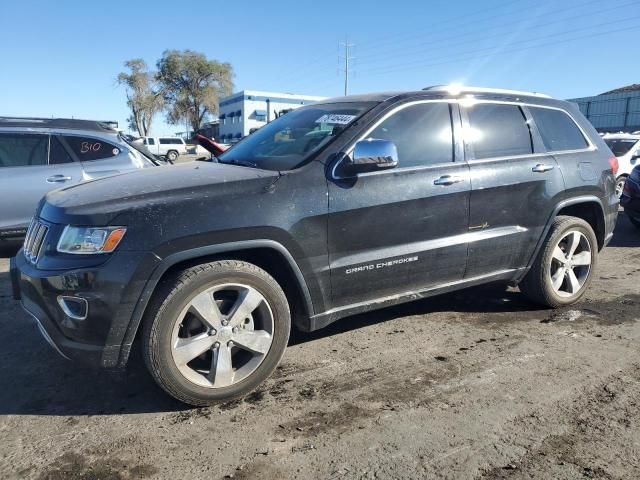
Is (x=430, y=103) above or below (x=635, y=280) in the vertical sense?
above

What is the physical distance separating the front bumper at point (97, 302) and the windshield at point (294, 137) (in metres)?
1.14

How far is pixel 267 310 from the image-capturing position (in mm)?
3033

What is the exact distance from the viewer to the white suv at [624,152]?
36.6 feet

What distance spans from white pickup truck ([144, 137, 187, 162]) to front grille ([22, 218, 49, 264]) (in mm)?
39119

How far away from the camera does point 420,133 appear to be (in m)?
3.74

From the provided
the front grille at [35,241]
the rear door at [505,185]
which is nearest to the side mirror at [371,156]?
the rear door at [505,185]

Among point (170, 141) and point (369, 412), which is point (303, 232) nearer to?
point (369, 412)

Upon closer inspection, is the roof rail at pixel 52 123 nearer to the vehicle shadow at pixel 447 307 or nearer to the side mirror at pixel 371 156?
the vehicle shadow at pixel 447 307

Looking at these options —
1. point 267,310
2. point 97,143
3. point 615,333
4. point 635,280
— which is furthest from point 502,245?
point 97,143

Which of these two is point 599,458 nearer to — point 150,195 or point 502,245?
point 502,245

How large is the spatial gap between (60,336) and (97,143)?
14.9ft

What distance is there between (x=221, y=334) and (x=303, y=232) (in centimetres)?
76

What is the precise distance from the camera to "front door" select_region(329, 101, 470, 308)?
3295 millimetres

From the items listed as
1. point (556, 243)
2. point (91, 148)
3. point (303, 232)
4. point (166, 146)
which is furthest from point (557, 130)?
point (166, 146)
